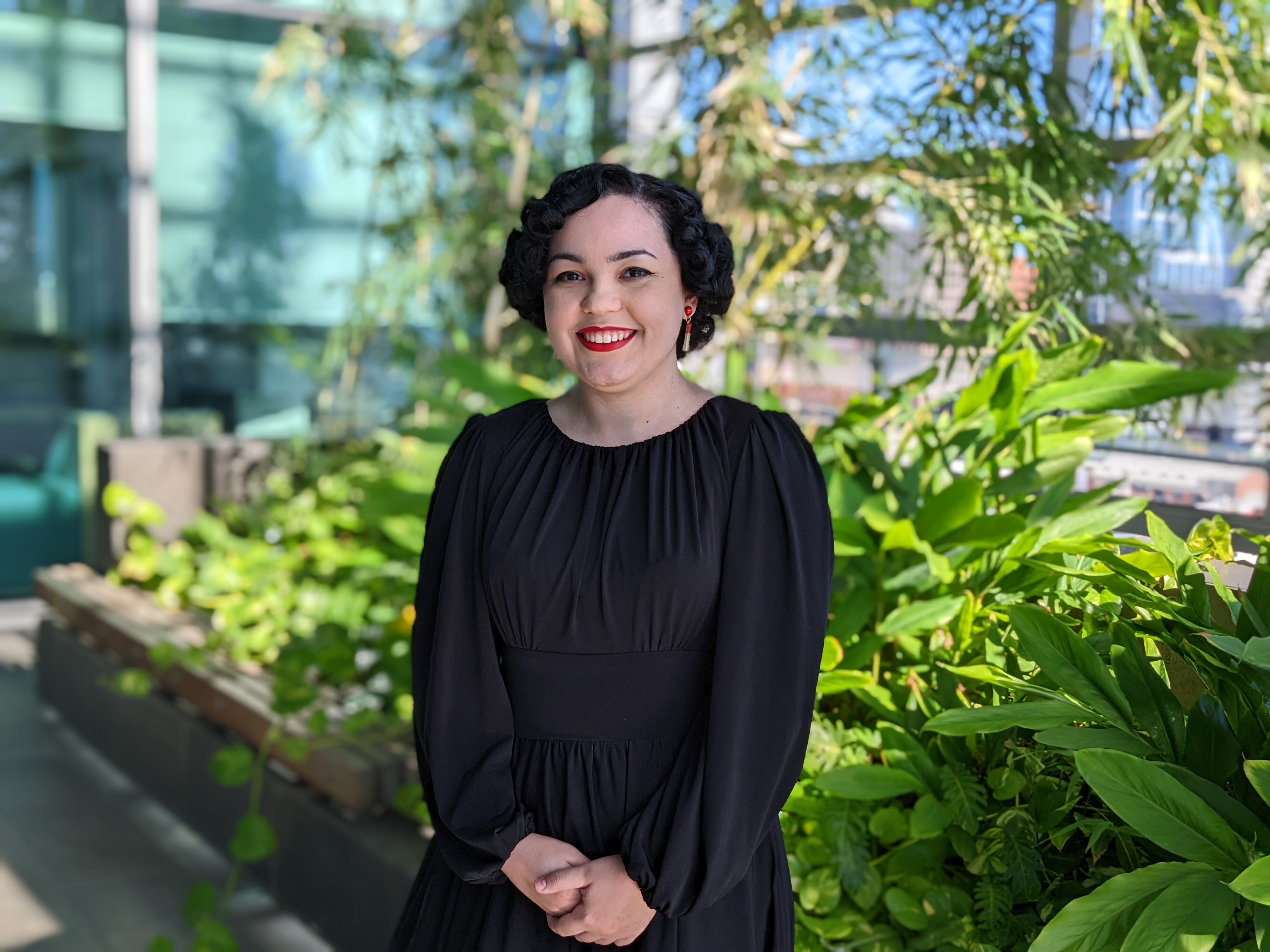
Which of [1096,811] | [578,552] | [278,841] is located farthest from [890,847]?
[278,841]

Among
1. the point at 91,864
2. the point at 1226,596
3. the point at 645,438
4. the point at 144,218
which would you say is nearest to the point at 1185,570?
the point at 1226,596

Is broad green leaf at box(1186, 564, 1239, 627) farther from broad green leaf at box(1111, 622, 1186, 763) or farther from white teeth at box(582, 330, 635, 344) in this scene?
white teeth at box(582, 330, 635, 344)

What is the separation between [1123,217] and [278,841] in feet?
7.58

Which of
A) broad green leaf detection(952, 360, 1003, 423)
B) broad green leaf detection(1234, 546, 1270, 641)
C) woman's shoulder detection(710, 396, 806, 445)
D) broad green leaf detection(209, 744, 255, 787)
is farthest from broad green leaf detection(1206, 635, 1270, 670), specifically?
broad green leaf detection(209, 744, 255, 787)

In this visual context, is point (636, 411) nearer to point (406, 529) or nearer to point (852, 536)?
point (852, 536)

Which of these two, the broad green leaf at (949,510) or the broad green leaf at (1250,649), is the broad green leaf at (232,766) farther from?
the broad green leaf at (1250,649)

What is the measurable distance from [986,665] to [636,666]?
48cm

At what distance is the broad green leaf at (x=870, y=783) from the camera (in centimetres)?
147

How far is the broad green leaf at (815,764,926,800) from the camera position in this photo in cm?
147

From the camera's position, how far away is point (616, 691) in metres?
1.18

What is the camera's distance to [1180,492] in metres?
2.20

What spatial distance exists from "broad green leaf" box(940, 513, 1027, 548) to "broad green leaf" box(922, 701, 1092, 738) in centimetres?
42

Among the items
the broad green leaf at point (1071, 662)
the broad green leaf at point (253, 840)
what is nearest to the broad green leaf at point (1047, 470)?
the broad green leaf at point (1071, 662)

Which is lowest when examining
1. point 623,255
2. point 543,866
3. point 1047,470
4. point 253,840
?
point 253,840
